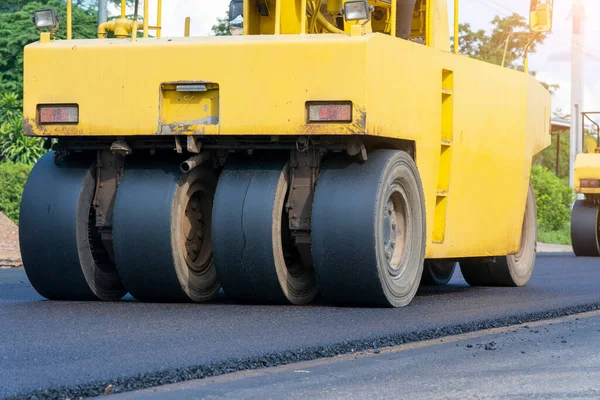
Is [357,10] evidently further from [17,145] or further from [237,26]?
[17,145]

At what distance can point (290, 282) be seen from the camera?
348 inches

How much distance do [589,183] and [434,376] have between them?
51.0ft

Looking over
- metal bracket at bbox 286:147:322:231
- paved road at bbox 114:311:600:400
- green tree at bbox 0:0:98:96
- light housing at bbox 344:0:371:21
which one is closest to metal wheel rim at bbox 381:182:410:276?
metal bracket at bbox 286:147:322:231

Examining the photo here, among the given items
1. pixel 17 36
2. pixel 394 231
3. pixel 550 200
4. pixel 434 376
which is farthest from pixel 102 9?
pixel 550 200

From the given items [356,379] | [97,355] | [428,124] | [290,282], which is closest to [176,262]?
[290,282]

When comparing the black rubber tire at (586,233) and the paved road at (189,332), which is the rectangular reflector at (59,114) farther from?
the black rubber tire at (586,233)

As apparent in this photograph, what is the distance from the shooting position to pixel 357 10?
27.6 feet

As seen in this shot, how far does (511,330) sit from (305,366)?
2.15 m

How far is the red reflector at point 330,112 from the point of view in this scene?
8.31 metres

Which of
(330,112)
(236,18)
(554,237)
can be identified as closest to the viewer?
(330,112)

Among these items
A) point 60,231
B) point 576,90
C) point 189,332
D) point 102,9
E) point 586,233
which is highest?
point 102,9

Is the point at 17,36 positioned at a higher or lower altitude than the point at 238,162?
higher

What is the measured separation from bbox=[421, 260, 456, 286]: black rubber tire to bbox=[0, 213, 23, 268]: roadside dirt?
16.5 feet

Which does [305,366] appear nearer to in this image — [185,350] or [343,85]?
[185,350]
